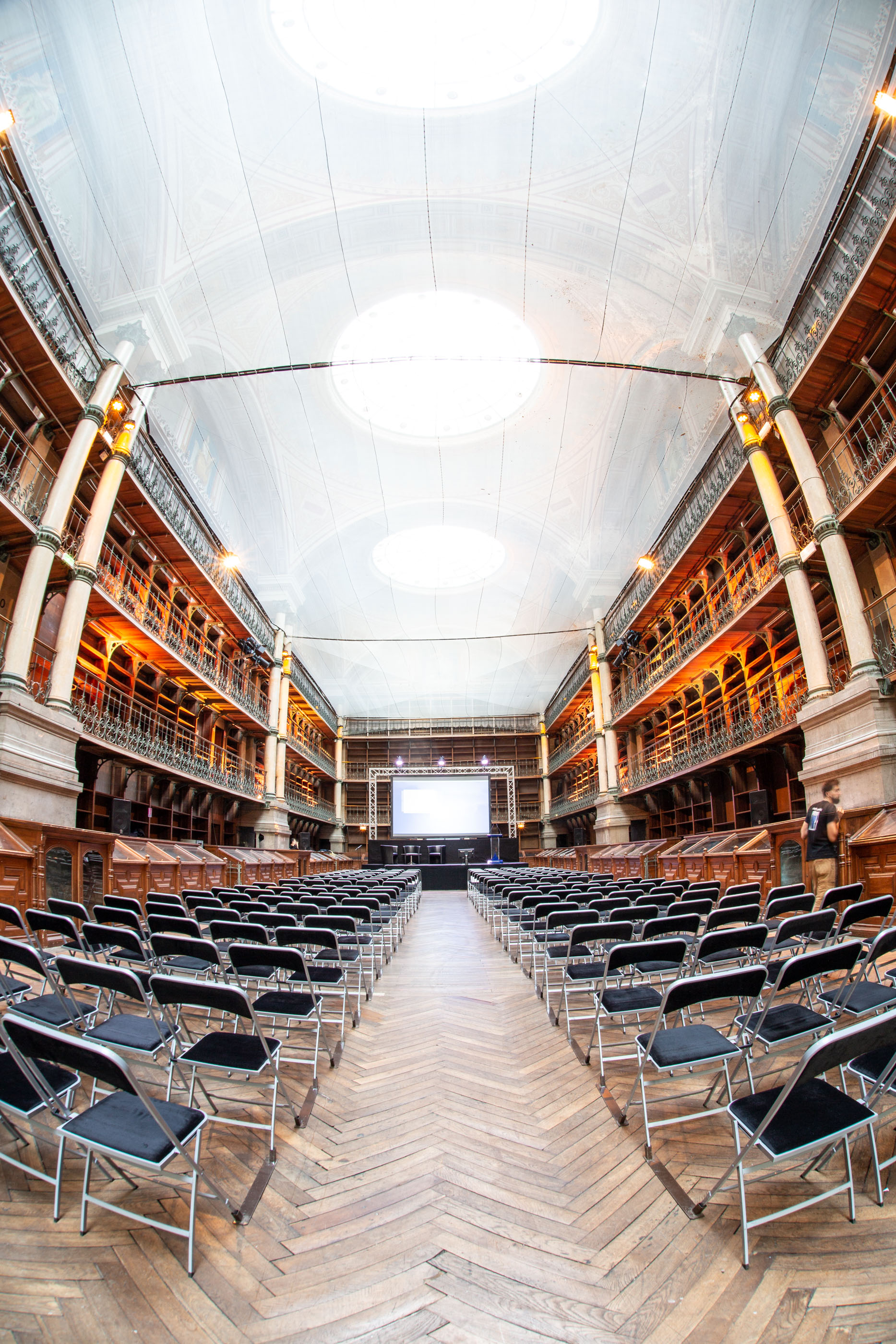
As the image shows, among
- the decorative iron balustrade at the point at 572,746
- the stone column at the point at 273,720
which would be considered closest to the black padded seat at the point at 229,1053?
the stone column at the point at 273,720

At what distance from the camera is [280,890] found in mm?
7520

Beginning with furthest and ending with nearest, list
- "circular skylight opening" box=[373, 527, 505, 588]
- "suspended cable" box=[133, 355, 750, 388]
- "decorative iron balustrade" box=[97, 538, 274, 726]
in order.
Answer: "circular skylight opening" box=[373, 527, 505, 588]
"decorative iron balustrade" box=[97, 538, 274, 726]
"suspended cable" box=[133, 355, 750, 388]

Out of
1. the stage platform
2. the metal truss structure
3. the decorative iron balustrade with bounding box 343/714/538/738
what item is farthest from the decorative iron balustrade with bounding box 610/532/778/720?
the decorative iron balustrade with bounding box 343/714/538/738

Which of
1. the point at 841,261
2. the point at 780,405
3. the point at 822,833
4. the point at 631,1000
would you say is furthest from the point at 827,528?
the point at 631,1000

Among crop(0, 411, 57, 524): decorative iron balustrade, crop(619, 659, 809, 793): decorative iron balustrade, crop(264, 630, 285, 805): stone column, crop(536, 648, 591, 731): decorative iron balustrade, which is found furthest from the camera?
crop(536, 648, 591, 731): decorative iron balustrade

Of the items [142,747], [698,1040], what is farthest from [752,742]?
[142,747]

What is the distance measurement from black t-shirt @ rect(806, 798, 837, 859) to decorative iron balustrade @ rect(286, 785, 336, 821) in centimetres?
1846

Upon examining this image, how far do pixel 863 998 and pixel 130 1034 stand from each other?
10.6 ft

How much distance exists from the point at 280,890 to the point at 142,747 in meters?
7.06

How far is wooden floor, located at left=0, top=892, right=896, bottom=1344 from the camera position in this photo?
1.35 meters

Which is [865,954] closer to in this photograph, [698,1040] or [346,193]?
[698,1040]

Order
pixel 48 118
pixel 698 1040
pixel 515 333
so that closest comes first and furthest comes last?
pixel 698 1040, pixel 48 118, pixel 515 333

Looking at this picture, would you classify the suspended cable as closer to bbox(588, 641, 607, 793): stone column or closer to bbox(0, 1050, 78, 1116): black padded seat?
bbox(0, 1050, 78, 1116): black padded seat

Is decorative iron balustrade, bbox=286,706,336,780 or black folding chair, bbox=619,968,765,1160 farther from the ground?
decorative iron balustrade, bbox=286,706,336,780
